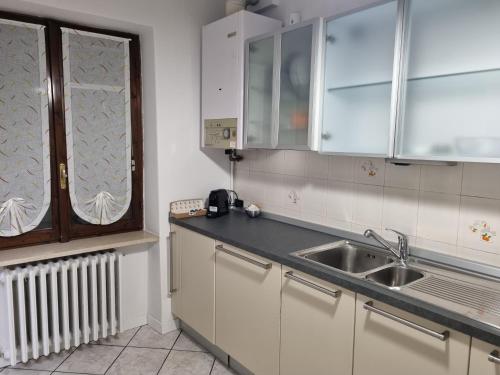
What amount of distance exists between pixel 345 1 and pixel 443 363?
186 cm

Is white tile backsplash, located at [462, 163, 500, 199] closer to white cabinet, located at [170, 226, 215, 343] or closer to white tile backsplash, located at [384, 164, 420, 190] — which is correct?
white tile backsplash, located at [384, 164, 420, 190]

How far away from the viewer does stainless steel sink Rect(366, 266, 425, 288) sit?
68.4 inches

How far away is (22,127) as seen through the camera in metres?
2.35

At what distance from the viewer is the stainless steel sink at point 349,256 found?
76.7 inches

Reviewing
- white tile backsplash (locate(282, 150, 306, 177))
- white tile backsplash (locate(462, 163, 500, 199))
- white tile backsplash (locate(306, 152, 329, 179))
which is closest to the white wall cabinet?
white tile backsplash (locate(462, 163, 500, 199))

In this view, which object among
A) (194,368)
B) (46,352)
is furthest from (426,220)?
(46,352)

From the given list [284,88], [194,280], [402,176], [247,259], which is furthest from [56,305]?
[402,176]

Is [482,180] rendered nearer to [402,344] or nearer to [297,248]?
[402,344]

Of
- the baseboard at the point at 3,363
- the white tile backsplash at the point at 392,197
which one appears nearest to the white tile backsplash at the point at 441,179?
the white tile backsplash at the point at 392,197

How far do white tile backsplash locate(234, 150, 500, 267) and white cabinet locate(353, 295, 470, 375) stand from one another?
1.80 feet

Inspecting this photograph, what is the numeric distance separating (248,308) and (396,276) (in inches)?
32.0

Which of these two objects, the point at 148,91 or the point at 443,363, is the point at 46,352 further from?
the point at 443,363

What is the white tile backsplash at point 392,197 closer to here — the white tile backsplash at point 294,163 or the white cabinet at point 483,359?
the white tile backsplash at point 294,163

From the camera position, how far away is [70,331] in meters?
2.57
